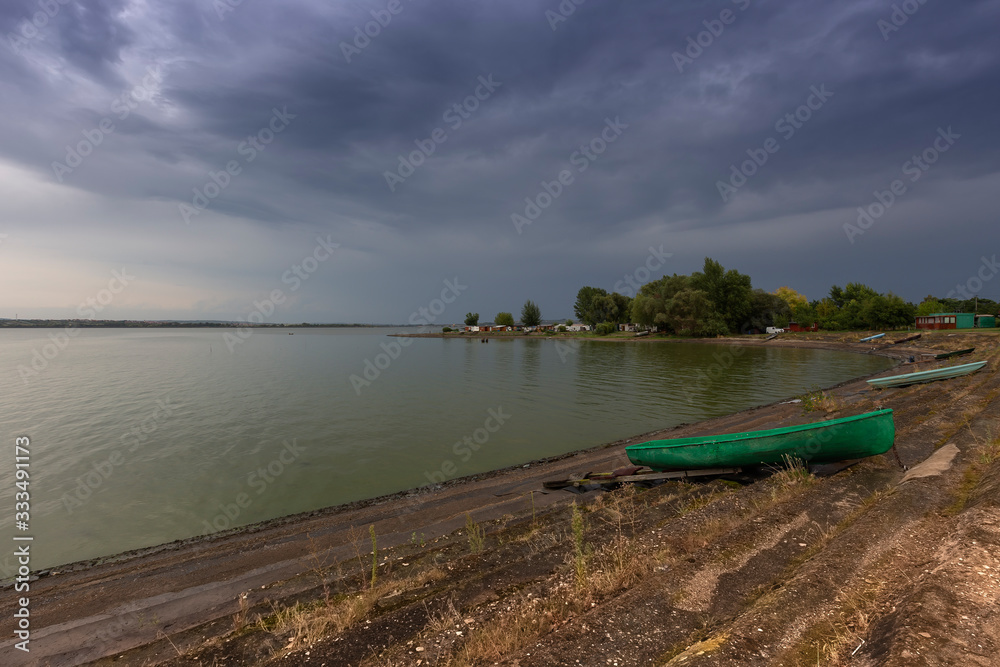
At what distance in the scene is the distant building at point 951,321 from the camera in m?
67.7

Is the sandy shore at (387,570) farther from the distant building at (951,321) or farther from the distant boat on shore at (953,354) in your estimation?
the distant building at (951,321)

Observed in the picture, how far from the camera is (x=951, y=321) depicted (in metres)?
68.9

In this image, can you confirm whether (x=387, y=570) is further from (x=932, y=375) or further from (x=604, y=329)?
(x=604, y=329)

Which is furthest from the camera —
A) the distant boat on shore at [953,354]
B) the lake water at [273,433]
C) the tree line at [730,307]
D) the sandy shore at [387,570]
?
the tree line at [730,307]

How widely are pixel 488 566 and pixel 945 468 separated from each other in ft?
29.3

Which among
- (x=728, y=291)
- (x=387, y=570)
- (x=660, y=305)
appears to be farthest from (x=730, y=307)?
(x=387, y=570)

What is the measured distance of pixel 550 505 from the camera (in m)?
11.1

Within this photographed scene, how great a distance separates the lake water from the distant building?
4581 cm

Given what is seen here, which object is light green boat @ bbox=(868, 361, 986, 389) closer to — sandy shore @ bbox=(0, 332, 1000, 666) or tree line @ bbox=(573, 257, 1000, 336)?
sandy shore @ bbox=(0, 332, 1000, 666)

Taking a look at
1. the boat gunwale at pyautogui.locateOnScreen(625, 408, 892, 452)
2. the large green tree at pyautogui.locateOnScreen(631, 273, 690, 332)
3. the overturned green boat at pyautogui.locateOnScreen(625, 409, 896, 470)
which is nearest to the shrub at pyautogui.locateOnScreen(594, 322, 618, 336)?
the large green tree at pyautogui.locateOnScreen(631, 273, 690, 332)

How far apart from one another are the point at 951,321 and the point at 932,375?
65645 millimetres

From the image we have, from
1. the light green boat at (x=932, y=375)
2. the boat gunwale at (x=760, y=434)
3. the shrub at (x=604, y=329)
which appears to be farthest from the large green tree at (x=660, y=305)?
the boat gunwale at (x=760, y=434)

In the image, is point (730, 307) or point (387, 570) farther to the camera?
point (730, 307)

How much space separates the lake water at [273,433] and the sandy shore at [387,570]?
1.93m
